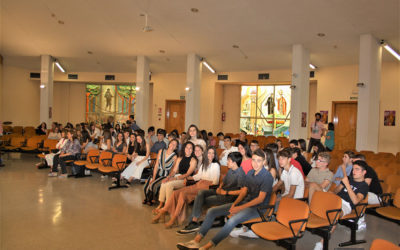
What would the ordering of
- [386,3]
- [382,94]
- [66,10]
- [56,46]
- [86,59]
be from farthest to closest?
[86,59], [56,46], [382,94], [66,10], [386,3]

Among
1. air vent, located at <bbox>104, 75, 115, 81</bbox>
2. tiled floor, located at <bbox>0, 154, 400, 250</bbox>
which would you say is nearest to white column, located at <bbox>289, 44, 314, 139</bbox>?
tiled floor, located at <bbox>0, 154, 400, 250</bbox>

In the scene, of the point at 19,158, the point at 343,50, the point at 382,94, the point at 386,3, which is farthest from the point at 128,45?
the point at 382,94

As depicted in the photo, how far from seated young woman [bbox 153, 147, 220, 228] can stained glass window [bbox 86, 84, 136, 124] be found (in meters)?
13.2

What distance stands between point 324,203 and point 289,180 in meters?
0.77

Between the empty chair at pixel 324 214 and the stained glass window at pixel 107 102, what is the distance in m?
15.1

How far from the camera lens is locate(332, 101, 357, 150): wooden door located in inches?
500

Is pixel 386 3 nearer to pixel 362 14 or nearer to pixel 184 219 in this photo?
pixel 362 14

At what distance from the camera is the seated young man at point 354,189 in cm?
398

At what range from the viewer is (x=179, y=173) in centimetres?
567

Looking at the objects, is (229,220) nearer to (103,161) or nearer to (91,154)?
(103,161)

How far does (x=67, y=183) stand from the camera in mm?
7387

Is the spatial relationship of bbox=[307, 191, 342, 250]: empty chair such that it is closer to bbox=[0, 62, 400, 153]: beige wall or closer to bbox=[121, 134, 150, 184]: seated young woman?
bbox=[121, 134, 150, 184]: seated young woman

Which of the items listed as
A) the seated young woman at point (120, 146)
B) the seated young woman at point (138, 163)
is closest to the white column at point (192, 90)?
the seated young woman at point (120, 146)

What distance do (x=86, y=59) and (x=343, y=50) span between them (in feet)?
35.4
